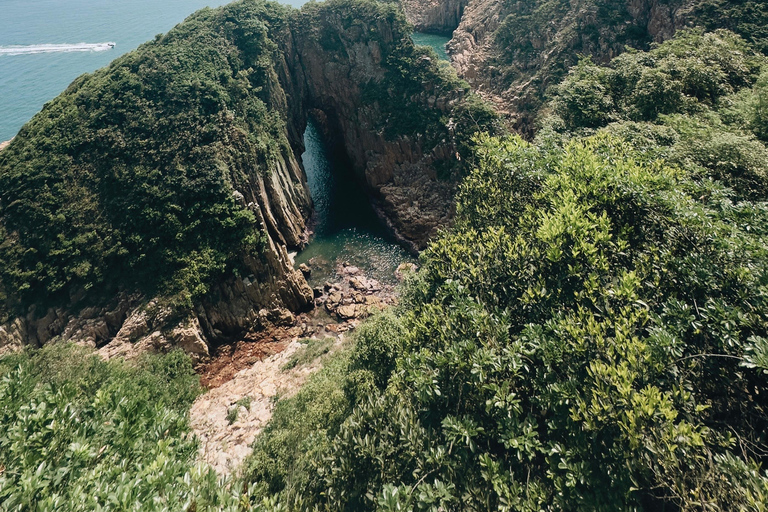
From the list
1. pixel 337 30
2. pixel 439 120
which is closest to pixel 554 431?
pixel 439 120

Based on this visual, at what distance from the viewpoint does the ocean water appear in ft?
176

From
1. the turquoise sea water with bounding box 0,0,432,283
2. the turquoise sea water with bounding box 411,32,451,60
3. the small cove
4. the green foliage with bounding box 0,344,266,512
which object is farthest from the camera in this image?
the turquoise sea water with bounding box 411,32,451,60

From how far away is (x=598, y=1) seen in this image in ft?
151

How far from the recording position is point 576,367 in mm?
9000

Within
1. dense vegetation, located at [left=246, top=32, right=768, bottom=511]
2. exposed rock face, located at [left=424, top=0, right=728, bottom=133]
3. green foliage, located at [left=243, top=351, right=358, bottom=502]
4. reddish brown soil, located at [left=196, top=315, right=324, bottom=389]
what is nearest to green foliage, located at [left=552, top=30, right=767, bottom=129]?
dense vegetation, located at [left=246, top=32, right=768, bottom=511]

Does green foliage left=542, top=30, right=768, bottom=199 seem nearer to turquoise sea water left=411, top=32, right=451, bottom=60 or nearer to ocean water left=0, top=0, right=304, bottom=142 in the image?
turquoise sea water left=411, top=32, right=451, bottom=60

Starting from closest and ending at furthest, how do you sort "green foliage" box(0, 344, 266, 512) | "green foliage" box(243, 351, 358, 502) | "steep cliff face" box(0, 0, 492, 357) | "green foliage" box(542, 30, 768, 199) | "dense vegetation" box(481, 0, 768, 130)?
1. "green foliage" box(0, 344, 266, 512)
2. "green foliage" box(243, 351, 358, 502)
3. "green foliage" box(542, 30, 768, 199)
4. "steep cliff face" box(0, 0, 492, 357)
5. "dense vegetation" box(481, 0, 768, 130)

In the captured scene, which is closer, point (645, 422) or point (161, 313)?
point (645, 422)

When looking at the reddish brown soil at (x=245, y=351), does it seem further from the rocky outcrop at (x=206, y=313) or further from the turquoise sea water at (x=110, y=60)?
the turquoise sea water at (x=110, y=60)

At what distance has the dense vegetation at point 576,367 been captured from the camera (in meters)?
7.50

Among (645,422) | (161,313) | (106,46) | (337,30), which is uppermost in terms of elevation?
(106,46)

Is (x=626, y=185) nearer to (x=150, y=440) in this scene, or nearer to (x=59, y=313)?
(x=150, y=440)

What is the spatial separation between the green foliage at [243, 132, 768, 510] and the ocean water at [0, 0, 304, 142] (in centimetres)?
6632

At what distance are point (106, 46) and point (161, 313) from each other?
254 feet
